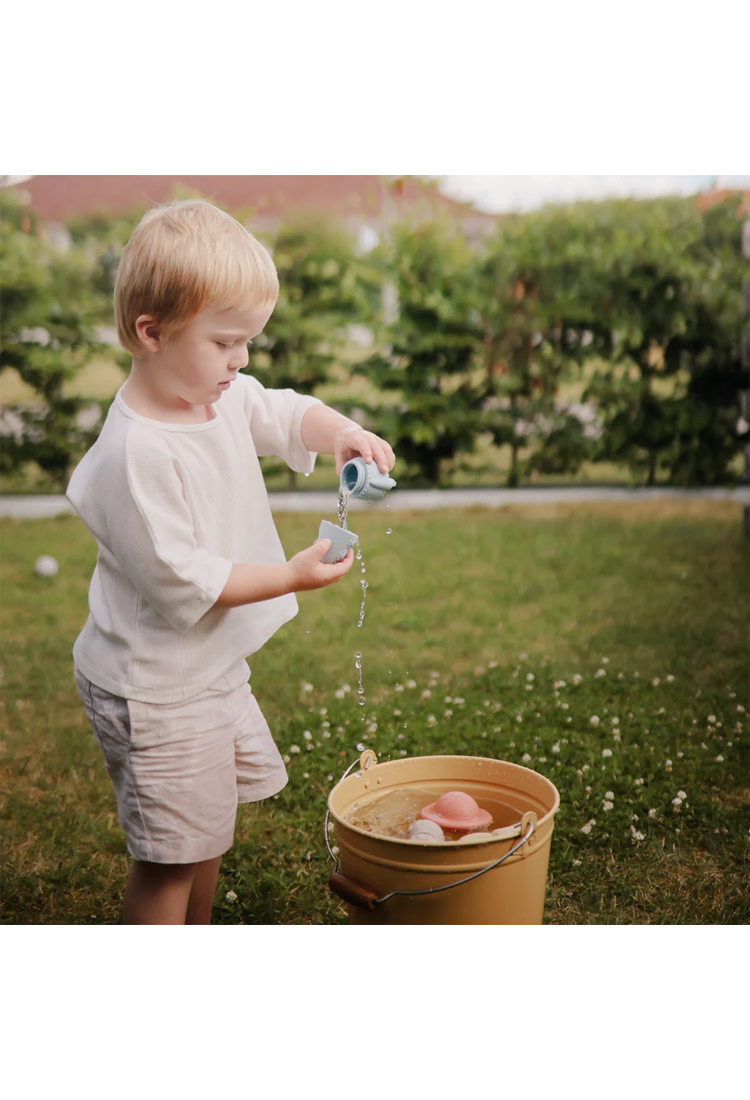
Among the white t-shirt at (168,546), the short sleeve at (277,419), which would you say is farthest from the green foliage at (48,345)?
the white t-shirt at (168,546)

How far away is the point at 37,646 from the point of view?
3.77 metres

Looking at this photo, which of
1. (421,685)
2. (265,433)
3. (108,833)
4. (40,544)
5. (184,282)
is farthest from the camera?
(40,544)

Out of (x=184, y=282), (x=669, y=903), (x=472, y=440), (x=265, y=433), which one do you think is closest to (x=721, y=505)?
(x=472, y=440)

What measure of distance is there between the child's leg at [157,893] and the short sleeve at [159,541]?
1.73ft

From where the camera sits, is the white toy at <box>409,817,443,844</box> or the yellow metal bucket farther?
the white toy at <box>409,817,443,844</box>

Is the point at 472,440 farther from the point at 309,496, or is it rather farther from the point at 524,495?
the point at 309,496

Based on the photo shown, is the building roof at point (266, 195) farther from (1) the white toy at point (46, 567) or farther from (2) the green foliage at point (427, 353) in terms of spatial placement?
(1) the white toy at point (46, 567)

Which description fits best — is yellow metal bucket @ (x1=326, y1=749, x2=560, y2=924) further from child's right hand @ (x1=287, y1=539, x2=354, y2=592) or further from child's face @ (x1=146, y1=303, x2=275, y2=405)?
child's face @ (x1=146, y1=303, x2=275, y2=405)

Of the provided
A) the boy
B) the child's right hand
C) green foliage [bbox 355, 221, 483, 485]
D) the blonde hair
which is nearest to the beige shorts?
the boy

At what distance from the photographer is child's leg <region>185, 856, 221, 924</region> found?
7.36ft

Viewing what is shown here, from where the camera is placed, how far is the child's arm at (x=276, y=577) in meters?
1.98

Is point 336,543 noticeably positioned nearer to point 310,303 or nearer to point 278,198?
point 278,198

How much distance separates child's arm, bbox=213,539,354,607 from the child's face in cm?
36

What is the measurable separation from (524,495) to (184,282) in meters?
3.48
